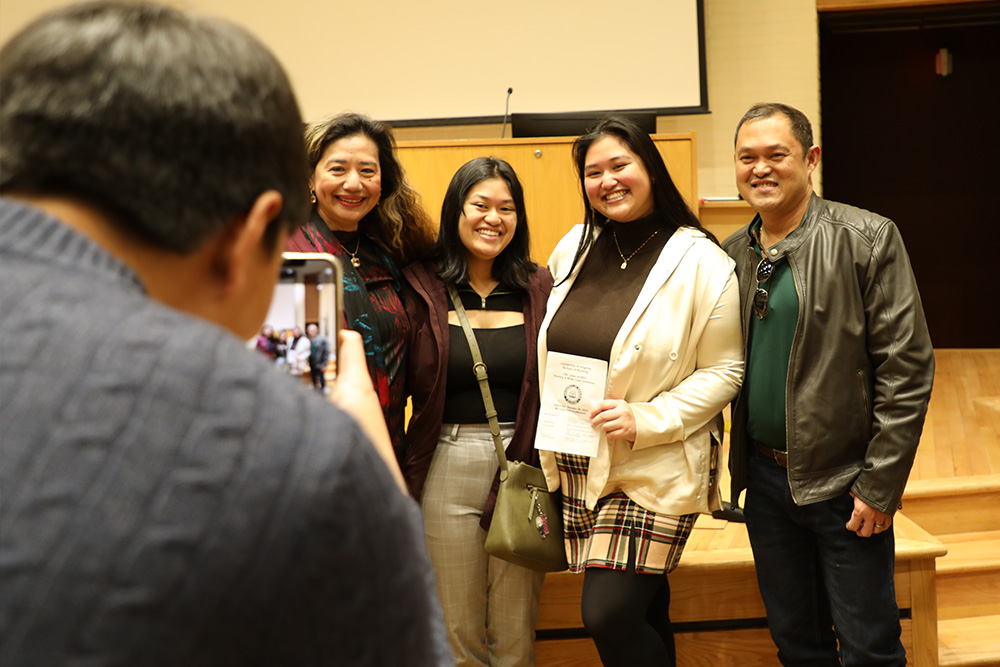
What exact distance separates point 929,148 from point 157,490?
8774mm

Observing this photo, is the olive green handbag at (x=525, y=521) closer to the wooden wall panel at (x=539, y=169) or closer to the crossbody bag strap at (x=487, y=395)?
the crossbody bag strap at (x=487, y=395)

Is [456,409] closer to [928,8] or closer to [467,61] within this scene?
[467,61]

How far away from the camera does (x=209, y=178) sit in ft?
1.79

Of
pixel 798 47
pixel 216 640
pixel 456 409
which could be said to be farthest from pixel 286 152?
pixel 798 47

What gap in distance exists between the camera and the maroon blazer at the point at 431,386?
2.34 m

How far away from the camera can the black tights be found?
209 cm

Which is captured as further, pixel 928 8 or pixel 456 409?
pixel 928 8

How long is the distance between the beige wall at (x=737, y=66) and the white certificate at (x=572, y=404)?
4.13 meters

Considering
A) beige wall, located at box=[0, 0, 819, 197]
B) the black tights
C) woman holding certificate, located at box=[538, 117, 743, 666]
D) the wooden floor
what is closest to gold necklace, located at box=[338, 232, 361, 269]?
woman holding certificate, located at box=[538, 117, 743, 666]

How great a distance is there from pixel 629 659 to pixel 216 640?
6.14 ft

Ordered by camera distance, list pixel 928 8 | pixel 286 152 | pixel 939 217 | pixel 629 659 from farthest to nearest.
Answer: pixel 939 217, pixel 928 8, pixel 629 659, pixel 286 152

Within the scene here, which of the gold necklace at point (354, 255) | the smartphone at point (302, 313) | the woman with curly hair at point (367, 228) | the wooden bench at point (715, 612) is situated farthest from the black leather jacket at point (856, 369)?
the smartphone at point (302, 313)

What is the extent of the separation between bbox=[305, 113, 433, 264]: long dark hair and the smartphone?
57.4 inches

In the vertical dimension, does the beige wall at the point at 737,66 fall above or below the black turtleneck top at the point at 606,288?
above
